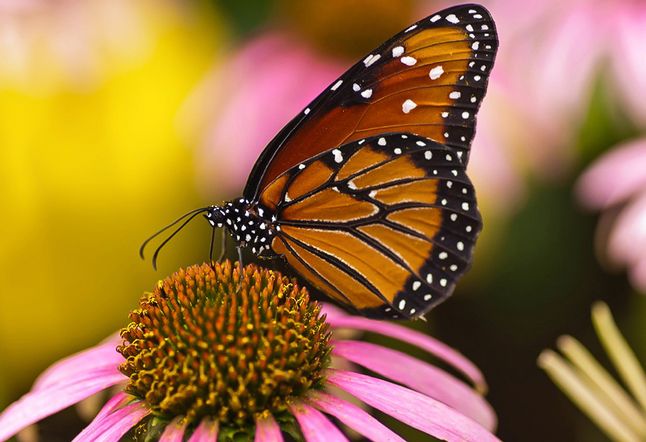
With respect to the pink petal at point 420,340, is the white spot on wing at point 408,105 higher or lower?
higher

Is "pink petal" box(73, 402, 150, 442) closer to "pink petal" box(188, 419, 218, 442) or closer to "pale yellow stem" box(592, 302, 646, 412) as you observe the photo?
"pink petal" box(188, 419, 218, 442)

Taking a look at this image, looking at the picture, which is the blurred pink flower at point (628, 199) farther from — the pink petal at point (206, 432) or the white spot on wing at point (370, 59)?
the pink petal at point (206, 432)

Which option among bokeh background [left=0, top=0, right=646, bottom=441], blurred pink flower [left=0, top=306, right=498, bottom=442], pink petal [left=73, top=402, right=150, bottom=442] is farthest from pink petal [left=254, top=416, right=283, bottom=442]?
bokeh background [left=0, top=0, right=646, bottom=441]

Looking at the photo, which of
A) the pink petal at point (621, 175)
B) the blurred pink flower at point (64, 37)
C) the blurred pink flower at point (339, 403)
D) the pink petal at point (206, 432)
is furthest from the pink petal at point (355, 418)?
the blurred pink flower at point (64, 37)

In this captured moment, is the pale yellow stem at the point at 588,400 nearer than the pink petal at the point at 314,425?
No

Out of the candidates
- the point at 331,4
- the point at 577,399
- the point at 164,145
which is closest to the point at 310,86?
the point at 331,4

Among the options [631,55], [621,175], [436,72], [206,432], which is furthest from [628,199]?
[206,432]

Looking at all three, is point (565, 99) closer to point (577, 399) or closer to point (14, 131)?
point (577, 399)
